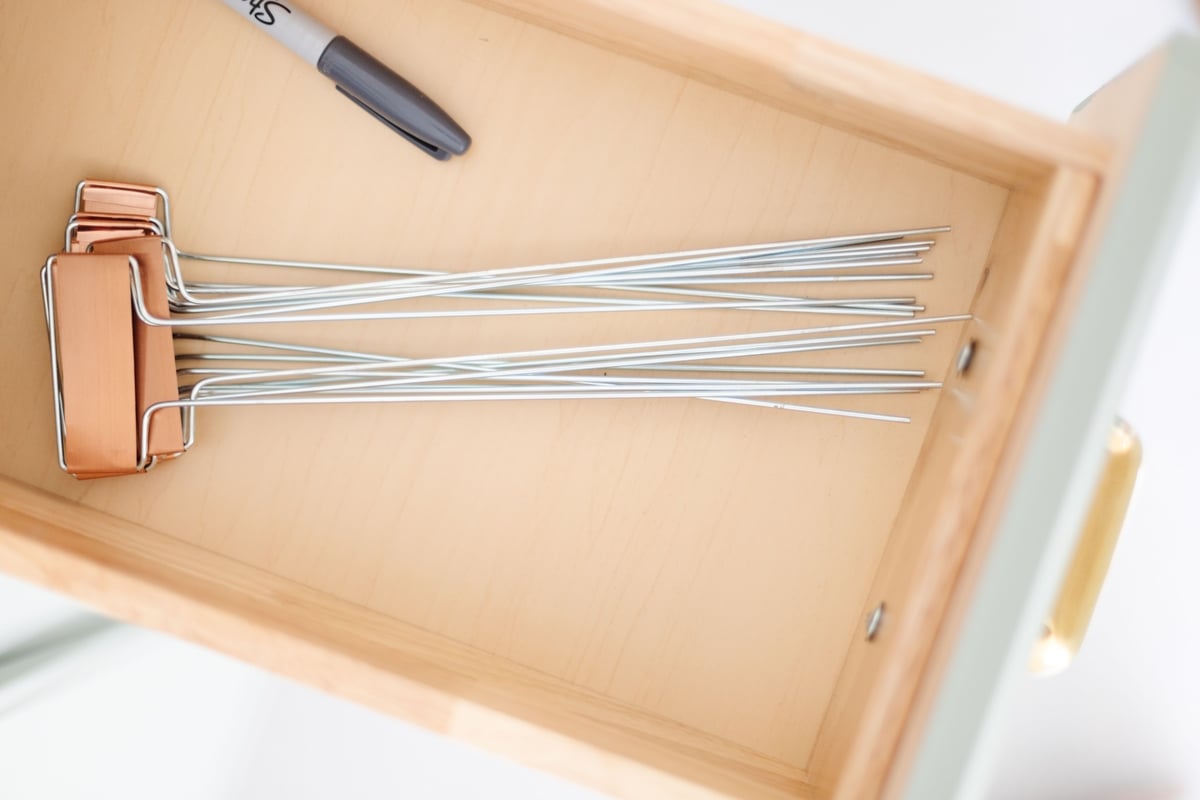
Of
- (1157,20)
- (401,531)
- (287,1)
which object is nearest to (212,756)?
(401,531)

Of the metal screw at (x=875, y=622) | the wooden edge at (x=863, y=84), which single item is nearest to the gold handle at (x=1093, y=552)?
the metal screw at (x=875, y=622)

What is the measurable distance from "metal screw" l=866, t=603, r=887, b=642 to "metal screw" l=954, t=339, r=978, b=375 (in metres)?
0.18

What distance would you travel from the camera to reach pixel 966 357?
666 millimetres

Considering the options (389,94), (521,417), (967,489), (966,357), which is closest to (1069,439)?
(967,489)

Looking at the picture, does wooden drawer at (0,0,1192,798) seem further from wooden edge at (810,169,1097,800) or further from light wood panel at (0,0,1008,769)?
wooden edge at (810,169,1097,800)

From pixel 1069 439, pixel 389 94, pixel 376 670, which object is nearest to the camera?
pixel 1069 439

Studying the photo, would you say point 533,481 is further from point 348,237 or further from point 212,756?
point 212,756

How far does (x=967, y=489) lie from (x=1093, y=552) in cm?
17

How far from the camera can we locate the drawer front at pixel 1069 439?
47 centimetres

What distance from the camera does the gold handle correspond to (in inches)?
25.0

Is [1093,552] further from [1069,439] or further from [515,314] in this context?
[515,314]

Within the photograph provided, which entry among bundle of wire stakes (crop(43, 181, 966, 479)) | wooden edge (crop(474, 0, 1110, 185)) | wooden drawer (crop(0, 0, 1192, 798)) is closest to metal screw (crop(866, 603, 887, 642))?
wooden drawer (crop(0, 0, 1192, 798))

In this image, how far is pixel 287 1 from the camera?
2.38 feet

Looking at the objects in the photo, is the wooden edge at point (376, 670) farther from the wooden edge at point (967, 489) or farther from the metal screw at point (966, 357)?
the metal screw at point (966, 357)
